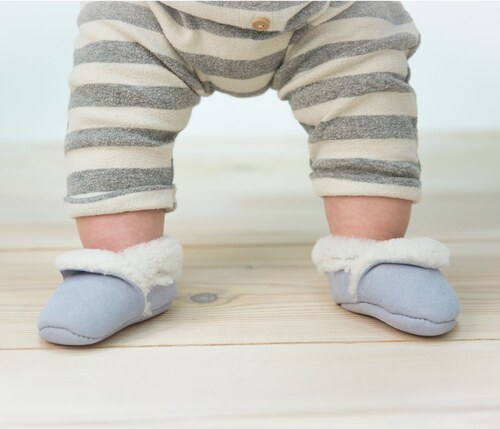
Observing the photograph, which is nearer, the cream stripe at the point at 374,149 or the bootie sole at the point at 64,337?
the bootie sole at the point at 64,337

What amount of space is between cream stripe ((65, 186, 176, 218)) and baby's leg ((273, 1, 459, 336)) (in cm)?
16

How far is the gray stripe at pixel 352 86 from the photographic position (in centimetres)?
72

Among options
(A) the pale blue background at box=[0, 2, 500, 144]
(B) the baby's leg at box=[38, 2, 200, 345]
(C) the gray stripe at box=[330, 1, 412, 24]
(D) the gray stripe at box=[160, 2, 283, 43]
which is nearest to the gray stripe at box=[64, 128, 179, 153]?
(B) the baby's leg at box=[38, 2, 200, 345]

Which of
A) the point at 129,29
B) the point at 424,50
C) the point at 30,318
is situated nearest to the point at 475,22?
the point at 424,50

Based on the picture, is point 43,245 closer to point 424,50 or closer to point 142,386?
point 142,386

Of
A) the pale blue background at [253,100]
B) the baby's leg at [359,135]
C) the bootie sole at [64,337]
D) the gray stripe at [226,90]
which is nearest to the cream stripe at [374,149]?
the baby's leg at [359,135]

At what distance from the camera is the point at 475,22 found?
149 cm

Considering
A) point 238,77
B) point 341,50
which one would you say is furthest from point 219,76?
point 341,50

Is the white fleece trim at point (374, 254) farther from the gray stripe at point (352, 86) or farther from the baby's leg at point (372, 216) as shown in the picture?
the gray stripe at point (352, 86)

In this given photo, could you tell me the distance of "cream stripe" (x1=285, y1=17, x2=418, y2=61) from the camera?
73 centimetres

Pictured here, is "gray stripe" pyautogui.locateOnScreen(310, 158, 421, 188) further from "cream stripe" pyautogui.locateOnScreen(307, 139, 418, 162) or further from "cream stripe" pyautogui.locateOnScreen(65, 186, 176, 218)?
"cream stripe" pyautogui.locateOnScreen(65, 186, 176, 218)

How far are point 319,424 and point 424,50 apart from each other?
134 centimetres

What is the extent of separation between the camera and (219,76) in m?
0.75

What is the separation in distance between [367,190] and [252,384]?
0.23 m
